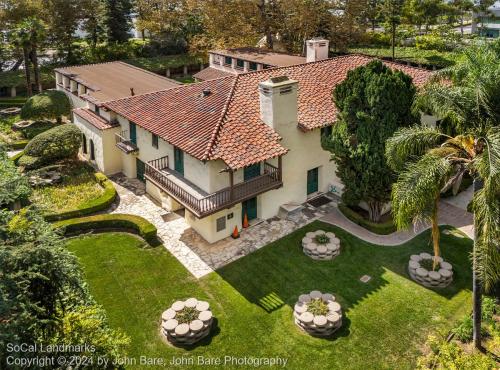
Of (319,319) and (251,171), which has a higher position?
(251,171)

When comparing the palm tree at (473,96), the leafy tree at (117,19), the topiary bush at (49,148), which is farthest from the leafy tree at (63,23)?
the palm tree at (473,96)

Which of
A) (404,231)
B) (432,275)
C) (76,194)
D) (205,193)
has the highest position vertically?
(205,193)

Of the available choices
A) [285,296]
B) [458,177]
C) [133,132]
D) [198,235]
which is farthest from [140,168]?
[458,177]

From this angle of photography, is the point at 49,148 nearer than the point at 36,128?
Yes

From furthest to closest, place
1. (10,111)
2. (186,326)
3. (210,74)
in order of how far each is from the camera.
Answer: (210,74) < (10,111) < (186,326)

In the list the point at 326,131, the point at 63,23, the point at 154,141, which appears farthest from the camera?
the point at 63,23

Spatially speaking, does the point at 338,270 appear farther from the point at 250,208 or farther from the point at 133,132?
the point at 133,132

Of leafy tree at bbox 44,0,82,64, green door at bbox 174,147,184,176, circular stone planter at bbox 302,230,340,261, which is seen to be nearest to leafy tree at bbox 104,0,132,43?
leafy tree at bbox 44,0,82,64

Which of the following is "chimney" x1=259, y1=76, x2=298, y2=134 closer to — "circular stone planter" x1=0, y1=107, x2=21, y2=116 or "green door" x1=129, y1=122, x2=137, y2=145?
"green door" x1=129, y1=122, x2=137, y2=145
